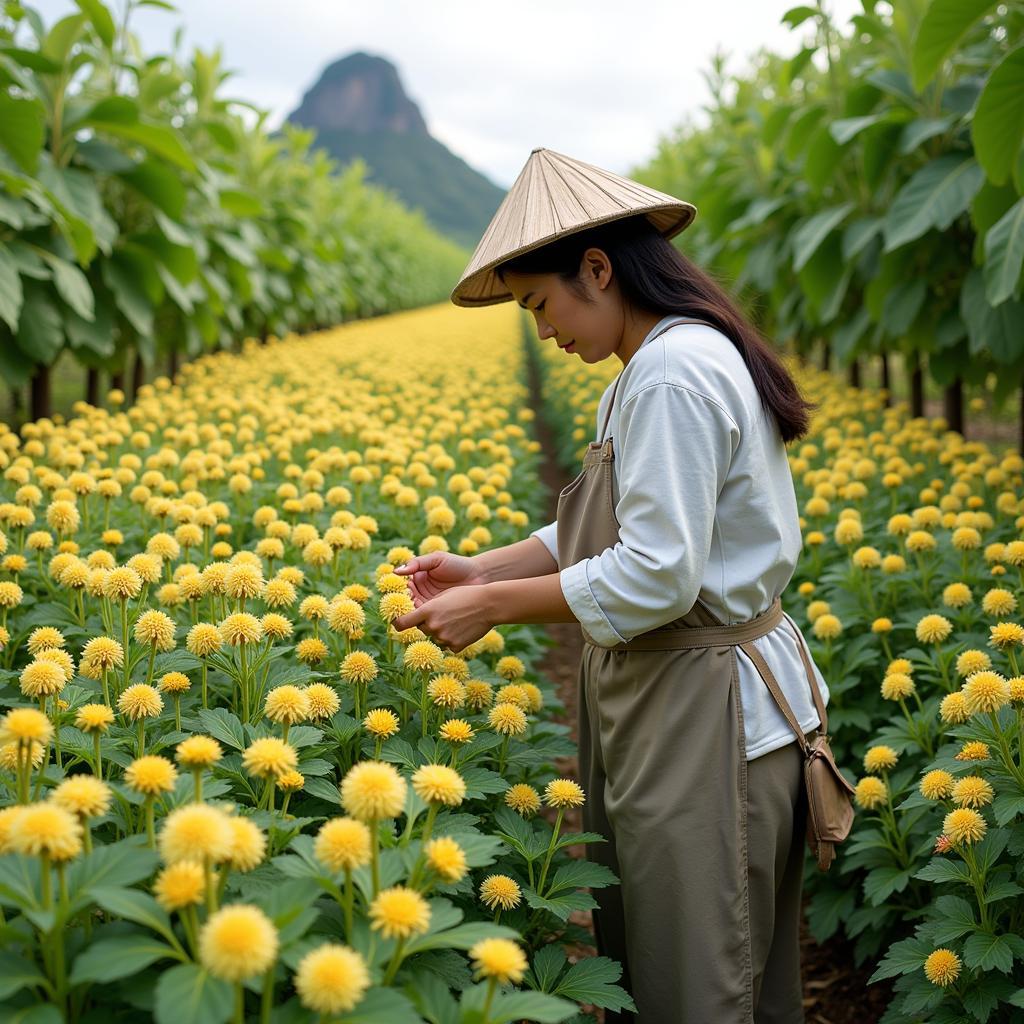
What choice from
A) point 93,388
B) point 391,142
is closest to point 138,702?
point 93,388

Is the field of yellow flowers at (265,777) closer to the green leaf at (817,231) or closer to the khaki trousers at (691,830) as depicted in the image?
the khaki trousers at (691,830)

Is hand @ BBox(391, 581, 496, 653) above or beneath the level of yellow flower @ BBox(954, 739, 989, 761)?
above

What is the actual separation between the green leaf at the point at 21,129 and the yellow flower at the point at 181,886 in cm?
507

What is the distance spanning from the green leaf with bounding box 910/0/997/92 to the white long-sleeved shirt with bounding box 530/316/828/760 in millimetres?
2939

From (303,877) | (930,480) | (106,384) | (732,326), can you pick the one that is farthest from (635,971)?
(106,384)

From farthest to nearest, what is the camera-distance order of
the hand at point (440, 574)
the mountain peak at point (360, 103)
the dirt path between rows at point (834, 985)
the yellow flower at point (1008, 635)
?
the mountain peak at point (360, 103) → the dirt path between rows at point (834, 985) → the hand at point (440, 574) → the yellow flower at point (1008, 635)

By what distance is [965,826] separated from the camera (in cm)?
192

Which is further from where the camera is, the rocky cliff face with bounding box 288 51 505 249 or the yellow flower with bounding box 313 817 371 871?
the rocky cliff face with bounding box 288 51 505 249

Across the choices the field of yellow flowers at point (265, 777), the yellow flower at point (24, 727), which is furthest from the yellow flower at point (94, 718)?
the yellow flower at point (24, 727)

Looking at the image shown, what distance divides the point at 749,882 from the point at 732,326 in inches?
44.2

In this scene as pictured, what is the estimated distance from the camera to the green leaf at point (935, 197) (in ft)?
16.8

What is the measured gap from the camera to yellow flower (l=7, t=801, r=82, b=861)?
1.09 metres

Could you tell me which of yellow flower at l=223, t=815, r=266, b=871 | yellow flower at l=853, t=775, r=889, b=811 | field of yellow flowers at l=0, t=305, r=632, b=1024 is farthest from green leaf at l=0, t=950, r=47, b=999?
yellow flower at l=853, t=775, r=889, b=811

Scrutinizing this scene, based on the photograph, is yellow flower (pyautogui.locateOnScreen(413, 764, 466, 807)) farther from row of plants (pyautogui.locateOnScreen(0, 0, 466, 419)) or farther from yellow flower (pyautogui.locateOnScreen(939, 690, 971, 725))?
row of plants (pyautogui.locateOnScreen(0, 0, 466, 419))
